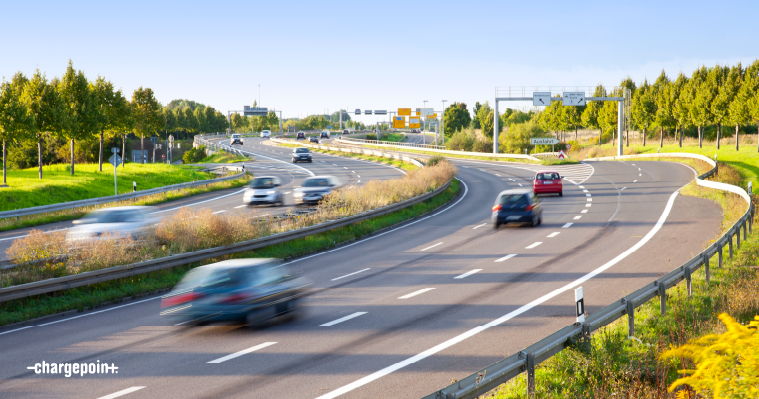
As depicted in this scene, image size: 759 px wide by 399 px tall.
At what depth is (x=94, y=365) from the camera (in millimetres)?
8734

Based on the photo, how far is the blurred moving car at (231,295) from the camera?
10.2 m

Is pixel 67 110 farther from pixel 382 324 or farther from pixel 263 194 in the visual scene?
pixel 382 324

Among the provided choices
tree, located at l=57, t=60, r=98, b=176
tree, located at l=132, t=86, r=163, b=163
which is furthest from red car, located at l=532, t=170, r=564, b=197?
tree, located at l=132, t=86, r=163, b=163

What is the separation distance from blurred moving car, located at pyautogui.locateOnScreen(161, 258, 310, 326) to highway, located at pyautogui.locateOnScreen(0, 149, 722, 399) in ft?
1.10

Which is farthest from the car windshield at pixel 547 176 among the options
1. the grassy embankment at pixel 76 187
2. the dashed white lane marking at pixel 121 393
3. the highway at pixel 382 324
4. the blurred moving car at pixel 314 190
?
the dashed white lane marking at pixel 121 393

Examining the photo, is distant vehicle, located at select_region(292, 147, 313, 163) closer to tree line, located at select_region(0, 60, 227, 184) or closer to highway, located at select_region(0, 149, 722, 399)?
tree line, located at select_region(0, 60, 227, 184)

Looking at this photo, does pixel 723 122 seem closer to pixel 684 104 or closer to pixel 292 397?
pixel 684 104

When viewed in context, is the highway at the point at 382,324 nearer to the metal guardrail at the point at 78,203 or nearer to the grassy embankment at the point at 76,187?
the metal guardrail at the point at 78,203

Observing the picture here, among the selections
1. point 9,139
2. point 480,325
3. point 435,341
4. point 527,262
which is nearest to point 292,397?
point 435,341

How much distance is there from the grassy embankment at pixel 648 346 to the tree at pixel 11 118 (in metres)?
42.9

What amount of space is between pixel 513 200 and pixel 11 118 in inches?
1438

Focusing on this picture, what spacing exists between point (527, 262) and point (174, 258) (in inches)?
374

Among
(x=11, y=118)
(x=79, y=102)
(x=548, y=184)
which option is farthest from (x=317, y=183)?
(x=79, y=102)

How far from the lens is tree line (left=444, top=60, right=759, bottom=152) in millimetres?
58375
